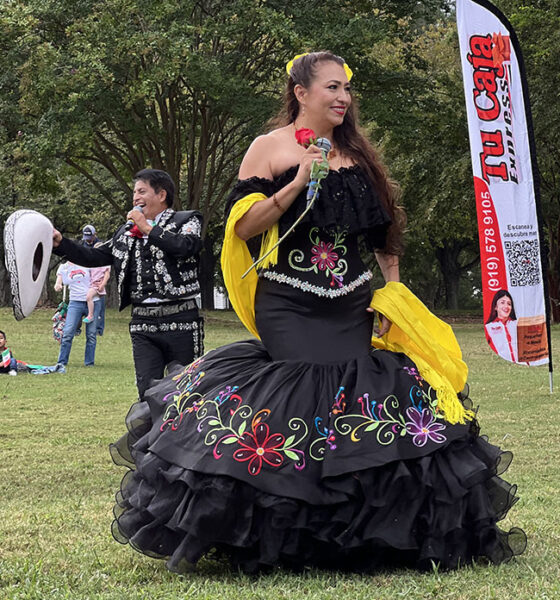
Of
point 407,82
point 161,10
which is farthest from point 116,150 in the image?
point 407,82

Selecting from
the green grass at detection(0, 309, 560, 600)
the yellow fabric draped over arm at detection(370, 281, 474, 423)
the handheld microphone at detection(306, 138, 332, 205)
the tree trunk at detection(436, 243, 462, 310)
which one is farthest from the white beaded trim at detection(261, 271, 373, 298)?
the tree trunk at detection(436, 243, 462, 310)

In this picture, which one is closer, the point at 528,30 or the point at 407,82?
the point at 407,82

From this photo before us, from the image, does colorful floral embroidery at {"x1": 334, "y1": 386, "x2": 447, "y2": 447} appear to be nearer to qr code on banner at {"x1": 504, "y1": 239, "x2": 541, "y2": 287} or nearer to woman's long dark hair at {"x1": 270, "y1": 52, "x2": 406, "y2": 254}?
woman's long dark hair at {"x1": 270, "y1": 52, "x2": 406, "y2": 254}

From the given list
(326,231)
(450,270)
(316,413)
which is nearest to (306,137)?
(326,231)

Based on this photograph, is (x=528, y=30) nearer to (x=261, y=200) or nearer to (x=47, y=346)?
(x=47, y=346)

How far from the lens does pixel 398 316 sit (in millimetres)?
4387

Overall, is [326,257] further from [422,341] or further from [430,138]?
[430,138]

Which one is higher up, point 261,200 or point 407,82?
point 407,82

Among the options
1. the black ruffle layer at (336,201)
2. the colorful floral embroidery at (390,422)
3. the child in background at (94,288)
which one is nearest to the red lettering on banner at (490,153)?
the child in background at (94,288)

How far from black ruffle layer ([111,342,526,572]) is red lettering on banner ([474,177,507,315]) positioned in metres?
7.40

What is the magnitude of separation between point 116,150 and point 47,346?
331 inches

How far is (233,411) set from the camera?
13.2 ft

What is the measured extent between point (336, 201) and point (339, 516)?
1377mm

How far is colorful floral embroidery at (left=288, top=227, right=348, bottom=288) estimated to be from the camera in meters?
4.33
